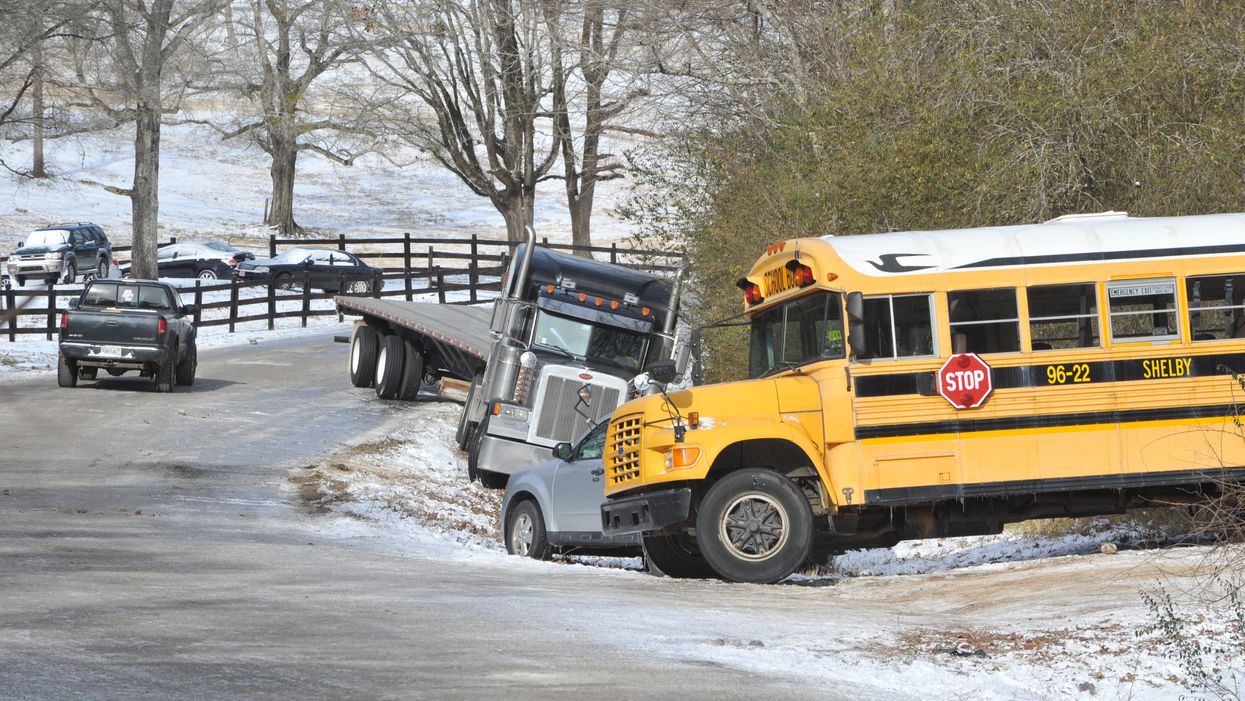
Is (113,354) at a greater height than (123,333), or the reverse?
(123,333)

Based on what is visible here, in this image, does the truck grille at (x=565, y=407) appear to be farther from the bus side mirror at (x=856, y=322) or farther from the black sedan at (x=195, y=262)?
the black sedan at (x=195, y=262)

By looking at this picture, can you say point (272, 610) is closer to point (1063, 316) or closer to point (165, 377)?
point (1063, 316)

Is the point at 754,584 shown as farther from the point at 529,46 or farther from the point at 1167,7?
the point at 529,46

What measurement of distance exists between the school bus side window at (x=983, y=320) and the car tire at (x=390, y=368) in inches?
595

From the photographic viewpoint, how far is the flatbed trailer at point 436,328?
22.0 metres

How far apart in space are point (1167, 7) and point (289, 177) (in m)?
50.9

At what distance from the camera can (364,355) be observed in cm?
2539

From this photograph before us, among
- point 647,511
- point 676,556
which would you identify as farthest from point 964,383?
point 676,556

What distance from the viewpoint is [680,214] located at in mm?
21797

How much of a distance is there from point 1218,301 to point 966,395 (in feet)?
6.66

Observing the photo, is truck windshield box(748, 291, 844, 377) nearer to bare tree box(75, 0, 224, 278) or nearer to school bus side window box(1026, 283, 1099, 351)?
school bus side window box(1026, 283, 1099, 351)

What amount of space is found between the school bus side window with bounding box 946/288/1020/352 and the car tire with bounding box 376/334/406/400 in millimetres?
15116

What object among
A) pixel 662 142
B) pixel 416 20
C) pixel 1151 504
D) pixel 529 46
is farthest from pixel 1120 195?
pixel 416 20

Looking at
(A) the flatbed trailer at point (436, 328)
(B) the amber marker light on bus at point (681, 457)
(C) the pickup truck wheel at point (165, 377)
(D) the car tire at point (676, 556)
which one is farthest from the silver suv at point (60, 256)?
(B) the amber marker light on bus at point (681, 457)
